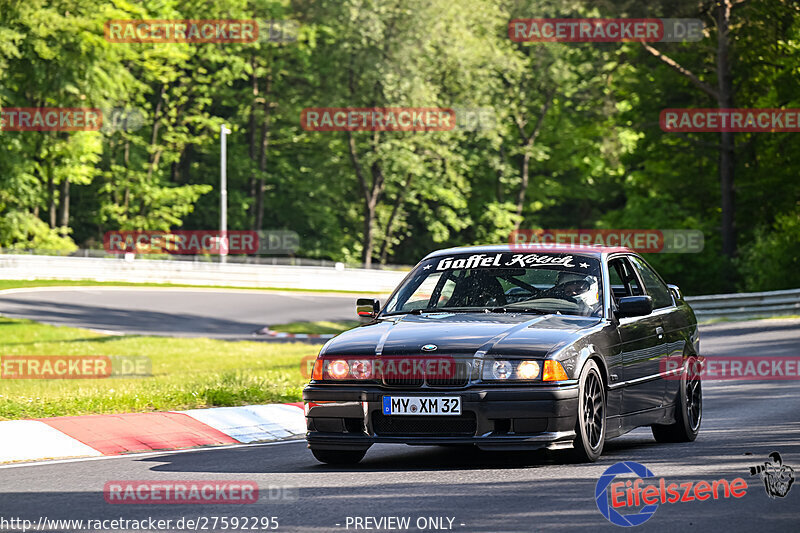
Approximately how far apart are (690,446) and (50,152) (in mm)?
45805

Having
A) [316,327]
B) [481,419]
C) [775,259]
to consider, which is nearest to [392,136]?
[775,259]

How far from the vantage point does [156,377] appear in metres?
19.8

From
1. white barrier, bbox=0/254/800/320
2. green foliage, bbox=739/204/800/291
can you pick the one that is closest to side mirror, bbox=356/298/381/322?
green foliage, bbox=739/204/800/291

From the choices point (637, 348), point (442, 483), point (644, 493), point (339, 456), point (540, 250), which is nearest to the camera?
point (644, 493)

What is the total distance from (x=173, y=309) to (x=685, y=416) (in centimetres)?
3091

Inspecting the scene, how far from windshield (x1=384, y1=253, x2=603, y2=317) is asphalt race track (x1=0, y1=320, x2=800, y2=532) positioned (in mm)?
1135

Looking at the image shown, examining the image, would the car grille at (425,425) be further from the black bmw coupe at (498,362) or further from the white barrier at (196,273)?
the white barrier at (196,273)

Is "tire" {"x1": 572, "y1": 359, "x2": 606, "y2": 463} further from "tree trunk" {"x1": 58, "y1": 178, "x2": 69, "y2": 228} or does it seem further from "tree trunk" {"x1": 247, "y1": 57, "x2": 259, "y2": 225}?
"tree trunk" {"x1": 247, "y1": 57, "x2": 259, "y2": 225}

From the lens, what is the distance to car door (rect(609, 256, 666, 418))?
945cm

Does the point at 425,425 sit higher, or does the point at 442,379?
the point at 442,379

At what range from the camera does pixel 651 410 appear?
32.6 ft

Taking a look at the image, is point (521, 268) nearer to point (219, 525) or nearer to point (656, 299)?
point (656, 299)

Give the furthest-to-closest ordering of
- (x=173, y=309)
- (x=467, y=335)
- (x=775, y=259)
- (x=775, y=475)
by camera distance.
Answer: (x=775, y=259) → (x=173, y=309) → (x=467, y=335) → (x=775, y=475)

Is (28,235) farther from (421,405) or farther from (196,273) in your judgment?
(421,405)
